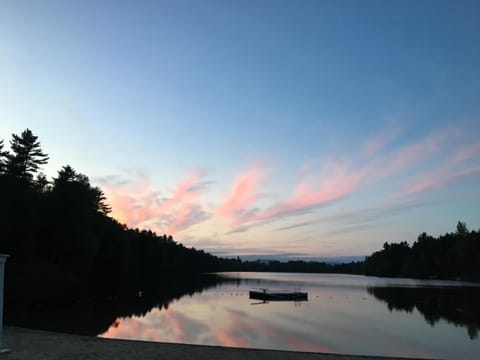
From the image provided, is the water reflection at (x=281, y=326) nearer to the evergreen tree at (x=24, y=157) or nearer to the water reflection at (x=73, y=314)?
the water reflection at (x=73, y=314)

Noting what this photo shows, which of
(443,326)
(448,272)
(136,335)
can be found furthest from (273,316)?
(448,272)

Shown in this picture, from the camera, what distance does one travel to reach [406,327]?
33781 mm

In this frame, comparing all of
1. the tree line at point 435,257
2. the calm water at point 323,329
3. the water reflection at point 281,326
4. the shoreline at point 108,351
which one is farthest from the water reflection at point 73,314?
the tree line at point 435,257

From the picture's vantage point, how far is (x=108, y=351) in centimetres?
1292

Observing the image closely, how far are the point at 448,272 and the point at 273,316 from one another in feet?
376

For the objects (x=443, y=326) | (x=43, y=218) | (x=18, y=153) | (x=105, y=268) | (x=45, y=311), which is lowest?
(x=443, y=326)

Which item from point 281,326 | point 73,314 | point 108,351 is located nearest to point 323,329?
point 281,326

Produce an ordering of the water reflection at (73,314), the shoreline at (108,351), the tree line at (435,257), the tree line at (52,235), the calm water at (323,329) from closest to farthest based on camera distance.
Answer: the shoreline at (108,351), the calm water at (323,329), the water reflection at (73,314), the tree line at (52,235), the tree line at (435,257)

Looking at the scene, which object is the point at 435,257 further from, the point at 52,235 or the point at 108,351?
the point at 108,351

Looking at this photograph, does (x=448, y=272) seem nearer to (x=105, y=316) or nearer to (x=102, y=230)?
(x=102, y=230)

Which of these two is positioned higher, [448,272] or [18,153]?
[18,153]

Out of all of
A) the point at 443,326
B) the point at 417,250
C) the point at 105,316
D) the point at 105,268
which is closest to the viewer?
the point at 105,316

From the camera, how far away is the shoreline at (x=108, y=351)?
12.1m

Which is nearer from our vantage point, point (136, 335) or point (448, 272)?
point (136, 335)
